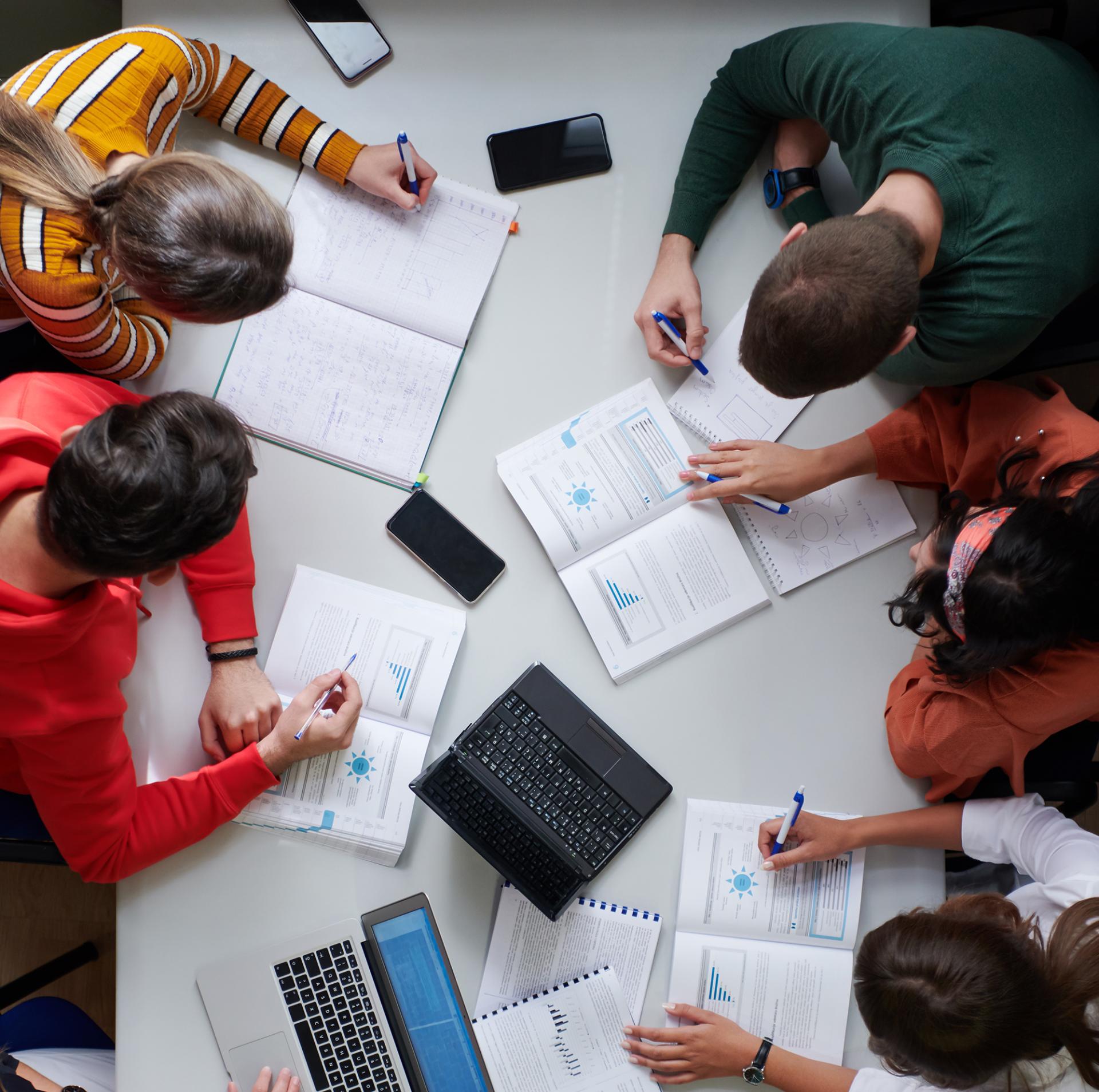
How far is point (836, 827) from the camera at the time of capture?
4.16 feet

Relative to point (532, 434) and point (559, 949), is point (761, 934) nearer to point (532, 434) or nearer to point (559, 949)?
point (559, 949)

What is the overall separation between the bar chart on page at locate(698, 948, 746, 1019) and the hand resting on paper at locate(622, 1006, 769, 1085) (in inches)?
0.9

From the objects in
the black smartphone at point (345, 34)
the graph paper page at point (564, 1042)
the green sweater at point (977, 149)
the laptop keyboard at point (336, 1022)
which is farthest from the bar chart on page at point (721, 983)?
the black smartphone at point (345, 34)

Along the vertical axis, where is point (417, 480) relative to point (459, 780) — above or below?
above

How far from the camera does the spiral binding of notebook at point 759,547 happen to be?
133cm

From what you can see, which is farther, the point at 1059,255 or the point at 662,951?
the point at 662,951

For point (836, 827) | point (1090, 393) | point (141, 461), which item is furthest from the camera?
point (1090, 393)

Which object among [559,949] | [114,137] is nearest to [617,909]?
[559,949]

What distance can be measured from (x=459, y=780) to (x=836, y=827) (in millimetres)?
537

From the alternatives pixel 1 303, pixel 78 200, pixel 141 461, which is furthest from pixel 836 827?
pixel 1 303

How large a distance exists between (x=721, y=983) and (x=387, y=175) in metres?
1.24

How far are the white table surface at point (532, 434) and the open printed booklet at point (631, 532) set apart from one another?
0.03 metres

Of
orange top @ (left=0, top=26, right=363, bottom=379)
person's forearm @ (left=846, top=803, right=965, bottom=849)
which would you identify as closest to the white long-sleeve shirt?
person's forearm @ (left=846, top=803, right=965, bottom=849)

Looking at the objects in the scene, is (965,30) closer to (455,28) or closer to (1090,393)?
(455,28)
